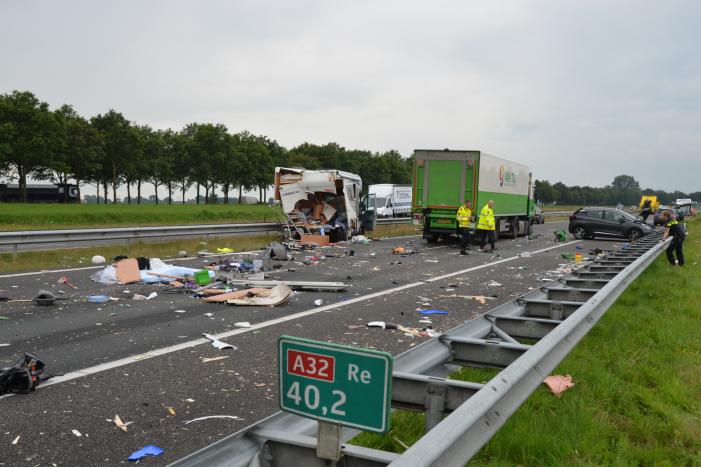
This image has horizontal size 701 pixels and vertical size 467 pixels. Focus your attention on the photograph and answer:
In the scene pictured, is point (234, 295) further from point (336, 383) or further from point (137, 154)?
point (137, 154)

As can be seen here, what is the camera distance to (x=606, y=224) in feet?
85.4

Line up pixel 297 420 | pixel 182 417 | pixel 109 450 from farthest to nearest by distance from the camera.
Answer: pixel 182 417 < pixel 109 450 < pixel 297 420

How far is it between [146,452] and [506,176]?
2353 centimetres

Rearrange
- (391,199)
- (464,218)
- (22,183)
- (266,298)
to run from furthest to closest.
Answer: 1. (22,183)
2. (391,199)
3. (464,218)
4. (266,298)

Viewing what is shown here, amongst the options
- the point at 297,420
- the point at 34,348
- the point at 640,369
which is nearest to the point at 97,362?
the point at 34,348

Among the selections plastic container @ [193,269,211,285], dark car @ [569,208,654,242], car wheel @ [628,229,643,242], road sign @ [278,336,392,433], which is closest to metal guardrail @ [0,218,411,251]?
plastic container @ [193,269,211,285]

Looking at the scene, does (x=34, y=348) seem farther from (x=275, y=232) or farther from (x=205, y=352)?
(x=275, y=232)

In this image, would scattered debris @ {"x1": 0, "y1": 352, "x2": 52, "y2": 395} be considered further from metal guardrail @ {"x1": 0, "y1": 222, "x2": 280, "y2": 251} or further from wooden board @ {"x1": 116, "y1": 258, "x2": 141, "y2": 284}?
metal guardrail @ {"x1": 0, "y1": 222, "x2": 280, "y2": 251}

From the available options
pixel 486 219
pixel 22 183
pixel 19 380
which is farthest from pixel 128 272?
pixel 22 183

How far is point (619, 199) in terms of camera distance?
174 meters

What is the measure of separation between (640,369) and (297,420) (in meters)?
4.20

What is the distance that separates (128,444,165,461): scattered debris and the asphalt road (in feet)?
0.17

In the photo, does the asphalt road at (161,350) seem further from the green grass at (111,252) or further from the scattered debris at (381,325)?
the green grass at (111,252)

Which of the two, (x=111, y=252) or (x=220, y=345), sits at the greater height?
(x=220, y=345)
